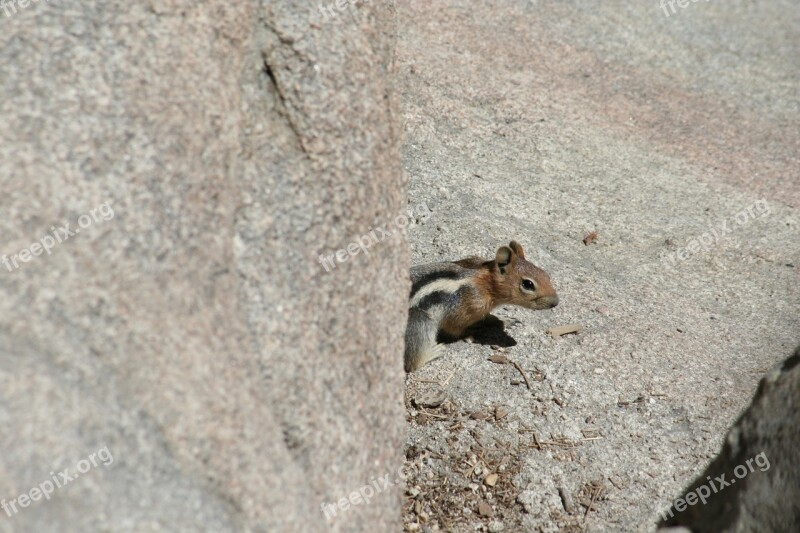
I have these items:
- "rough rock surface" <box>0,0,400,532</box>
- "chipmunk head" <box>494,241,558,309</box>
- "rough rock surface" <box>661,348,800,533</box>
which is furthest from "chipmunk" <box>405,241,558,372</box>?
"rough rock surface" <box>661,348,800,533</box>

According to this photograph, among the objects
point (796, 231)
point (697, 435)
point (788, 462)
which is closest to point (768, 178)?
point (796, 231)

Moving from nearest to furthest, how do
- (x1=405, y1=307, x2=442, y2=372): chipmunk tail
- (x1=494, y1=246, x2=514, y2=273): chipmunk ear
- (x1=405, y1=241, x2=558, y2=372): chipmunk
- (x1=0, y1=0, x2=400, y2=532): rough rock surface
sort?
1. (x1=0, y1=0, x2=400, y2=532): rough rock surface
2. (x1=405, y1=307, x2=442, y2=372): chipmunk tail
3. (x1=405, y1=241, x2=558, y2=372): chipmunk
4. (x1=494, y1=246, x2=514, y2=273): chipmunk ear

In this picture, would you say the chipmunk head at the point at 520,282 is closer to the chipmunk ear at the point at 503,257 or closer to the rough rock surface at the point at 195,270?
the chipmunk ear at the point at 503,257

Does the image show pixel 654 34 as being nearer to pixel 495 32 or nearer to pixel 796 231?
pixel 495 32

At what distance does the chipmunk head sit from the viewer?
19.4ft

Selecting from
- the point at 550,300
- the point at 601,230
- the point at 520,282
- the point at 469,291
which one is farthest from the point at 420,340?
the point at 601,230

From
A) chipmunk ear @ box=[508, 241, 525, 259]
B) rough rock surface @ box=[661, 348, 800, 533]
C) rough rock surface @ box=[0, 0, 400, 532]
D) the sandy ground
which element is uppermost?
rough rock surface @ box=[0, 0, 400, 532]

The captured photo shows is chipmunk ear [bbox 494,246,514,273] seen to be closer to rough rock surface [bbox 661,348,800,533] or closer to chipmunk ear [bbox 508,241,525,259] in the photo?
chipmunk ear [bbox 508,241,525,259]

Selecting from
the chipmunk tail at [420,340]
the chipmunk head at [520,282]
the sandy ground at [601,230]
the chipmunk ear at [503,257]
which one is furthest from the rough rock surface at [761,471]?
the chipmunk ear at [503,257]

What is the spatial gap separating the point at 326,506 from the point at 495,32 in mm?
7149

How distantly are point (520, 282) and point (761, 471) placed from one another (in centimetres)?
293

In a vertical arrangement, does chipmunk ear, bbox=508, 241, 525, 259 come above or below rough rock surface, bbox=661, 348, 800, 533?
below

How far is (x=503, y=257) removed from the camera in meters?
5.97

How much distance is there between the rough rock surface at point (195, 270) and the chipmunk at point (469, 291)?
2.23 m
